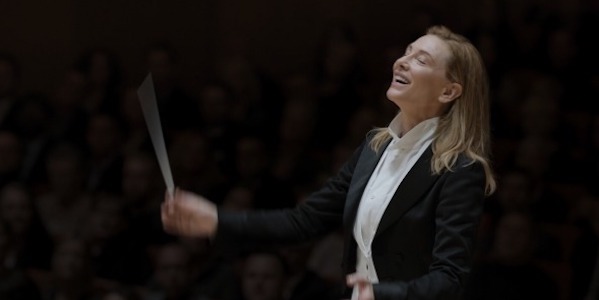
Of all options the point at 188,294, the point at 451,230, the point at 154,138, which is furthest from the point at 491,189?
the point at 188,294

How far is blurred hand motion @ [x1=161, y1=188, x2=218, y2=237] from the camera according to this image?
274cm

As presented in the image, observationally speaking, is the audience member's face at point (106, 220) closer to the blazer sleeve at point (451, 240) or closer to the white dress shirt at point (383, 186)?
the white dress shirt at point (383, 186)

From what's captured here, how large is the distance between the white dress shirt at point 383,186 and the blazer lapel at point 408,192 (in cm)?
2

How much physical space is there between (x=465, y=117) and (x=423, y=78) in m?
0.12

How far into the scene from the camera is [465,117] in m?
2.67

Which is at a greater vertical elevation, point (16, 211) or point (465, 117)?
point (465, 117)

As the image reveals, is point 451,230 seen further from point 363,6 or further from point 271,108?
point 363,6

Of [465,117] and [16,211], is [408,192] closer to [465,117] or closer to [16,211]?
[465,117]

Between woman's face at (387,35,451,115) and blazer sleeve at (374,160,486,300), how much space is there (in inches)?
6.9

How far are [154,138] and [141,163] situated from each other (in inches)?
137

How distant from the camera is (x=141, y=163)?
6.14 m

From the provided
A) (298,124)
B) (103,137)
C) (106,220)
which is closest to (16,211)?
(106,220)

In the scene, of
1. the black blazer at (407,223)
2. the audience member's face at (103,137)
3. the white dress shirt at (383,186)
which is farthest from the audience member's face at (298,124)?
the white dress shirt at (383,186)

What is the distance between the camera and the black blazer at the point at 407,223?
8.30 feet
